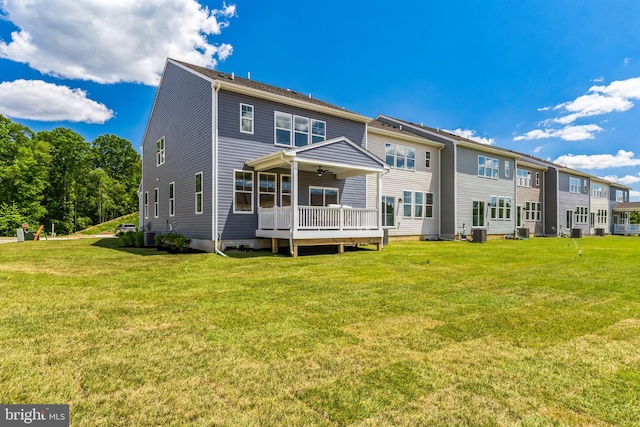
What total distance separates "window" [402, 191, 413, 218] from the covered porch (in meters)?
6.37

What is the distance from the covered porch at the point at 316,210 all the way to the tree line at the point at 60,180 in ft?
114

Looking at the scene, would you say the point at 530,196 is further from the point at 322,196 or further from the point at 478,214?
the point at 322,196

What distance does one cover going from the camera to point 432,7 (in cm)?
1498

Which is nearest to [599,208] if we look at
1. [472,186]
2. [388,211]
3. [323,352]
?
[472,186]

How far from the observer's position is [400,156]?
19.8m

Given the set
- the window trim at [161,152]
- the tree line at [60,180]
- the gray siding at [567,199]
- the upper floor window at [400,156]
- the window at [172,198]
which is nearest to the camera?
the window at [172,198]

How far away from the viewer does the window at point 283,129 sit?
1404 centimetres

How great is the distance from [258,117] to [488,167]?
17.4m

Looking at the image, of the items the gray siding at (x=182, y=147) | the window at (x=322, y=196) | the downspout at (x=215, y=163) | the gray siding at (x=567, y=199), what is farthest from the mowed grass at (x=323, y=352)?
the gray siding at (x=567, y=199)

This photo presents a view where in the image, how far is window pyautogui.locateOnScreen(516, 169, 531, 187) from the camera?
27014 millimetres

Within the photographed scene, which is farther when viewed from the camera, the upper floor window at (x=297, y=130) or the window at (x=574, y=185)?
the window at (x=574, y=185)

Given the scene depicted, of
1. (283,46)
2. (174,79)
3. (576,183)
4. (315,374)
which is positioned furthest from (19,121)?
(576,183)

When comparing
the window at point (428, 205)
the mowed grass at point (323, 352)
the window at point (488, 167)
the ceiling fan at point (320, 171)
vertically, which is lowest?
the mowed grass at point (323, 352)

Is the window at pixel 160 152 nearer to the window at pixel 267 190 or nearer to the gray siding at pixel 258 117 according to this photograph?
the gray siding at pixel 258 117
